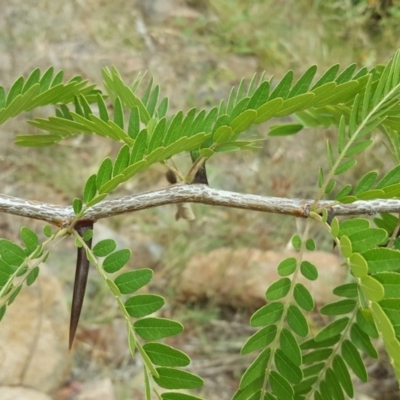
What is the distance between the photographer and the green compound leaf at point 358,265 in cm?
41

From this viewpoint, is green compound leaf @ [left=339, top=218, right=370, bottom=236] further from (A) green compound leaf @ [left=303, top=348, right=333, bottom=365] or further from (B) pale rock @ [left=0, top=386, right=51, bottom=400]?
(B) pale rock @ [left=0, top=386, right=51, bottom=400]

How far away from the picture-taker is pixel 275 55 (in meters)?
4.12

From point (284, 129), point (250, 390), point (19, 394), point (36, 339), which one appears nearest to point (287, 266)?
point (250, 390)

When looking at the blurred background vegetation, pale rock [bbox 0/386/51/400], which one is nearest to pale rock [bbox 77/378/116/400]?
the blurred background vegetation

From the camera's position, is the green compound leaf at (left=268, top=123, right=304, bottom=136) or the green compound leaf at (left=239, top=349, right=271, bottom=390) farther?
the green compound leaf at (left=268, top=123, right=304, bottom=136)

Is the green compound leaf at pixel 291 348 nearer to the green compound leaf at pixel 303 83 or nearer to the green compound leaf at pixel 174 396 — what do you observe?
the green compound leaf at pixel 174 396

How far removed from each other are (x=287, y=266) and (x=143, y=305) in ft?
0.49

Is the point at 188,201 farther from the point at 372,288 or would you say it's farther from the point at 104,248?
the point at 372,288

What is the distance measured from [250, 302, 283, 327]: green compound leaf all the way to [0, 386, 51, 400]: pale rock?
4.68 feet

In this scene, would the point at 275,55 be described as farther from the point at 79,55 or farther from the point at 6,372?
the point at 6,372

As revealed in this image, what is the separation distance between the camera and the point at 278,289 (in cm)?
57

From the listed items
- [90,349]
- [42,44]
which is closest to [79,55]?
[42,44]

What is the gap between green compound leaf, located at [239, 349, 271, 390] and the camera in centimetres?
54

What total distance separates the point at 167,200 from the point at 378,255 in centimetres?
21
